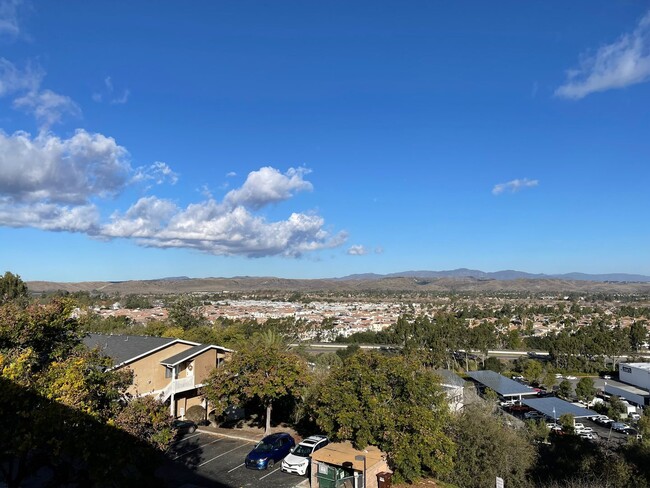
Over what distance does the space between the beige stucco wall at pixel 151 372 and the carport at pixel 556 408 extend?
111ft

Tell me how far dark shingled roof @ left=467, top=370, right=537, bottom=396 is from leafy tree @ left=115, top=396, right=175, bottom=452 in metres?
42.3

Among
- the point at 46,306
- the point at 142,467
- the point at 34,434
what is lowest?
the point at 142,467

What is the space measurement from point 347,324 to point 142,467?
102 meters

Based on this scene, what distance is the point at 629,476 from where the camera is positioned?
17.2 m

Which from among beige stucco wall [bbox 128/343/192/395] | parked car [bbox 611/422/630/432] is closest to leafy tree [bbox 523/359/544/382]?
parked car [bbox 611/422/630/432]

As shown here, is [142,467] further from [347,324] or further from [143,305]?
[143,305]

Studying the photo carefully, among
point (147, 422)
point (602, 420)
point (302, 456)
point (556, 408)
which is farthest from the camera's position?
point (602, 420)

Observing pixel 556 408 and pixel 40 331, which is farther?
pixel 556 408

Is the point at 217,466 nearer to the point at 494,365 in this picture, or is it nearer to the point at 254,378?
the point at 254,378

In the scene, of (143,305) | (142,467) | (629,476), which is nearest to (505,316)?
(143,305)

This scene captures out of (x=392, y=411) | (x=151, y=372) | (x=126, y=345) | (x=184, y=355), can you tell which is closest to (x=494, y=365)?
(x=184, y=355)

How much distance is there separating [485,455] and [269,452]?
28.7 ft

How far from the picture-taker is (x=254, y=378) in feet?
67.7

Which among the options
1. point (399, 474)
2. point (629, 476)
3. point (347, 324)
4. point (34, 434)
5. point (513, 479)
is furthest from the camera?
point (347, 324)
